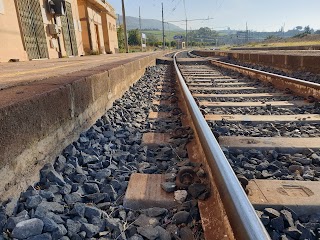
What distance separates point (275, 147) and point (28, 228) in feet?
6.20

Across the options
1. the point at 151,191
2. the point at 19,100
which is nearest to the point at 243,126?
the point at 151,191

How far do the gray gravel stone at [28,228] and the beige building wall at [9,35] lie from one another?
999cm

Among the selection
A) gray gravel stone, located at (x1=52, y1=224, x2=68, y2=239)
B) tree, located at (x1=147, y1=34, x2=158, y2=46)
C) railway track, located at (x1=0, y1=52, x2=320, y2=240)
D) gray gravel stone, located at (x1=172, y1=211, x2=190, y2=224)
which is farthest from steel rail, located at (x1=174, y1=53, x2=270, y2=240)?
tree, located at (x1=147, y1=34, x2=158, y2=46)

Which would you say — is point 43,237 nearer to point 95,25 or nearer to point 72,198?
point 72,198

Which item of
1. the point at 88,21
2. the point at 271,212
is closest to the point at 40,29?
the point at 88,21

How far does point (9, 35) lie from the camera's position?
34.0 feet

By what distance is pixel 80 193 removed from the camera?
1.73m

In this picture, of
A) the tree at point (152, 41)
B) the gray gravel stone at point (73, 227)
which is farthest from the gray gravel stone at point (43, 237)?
the tree at point (152, 41)

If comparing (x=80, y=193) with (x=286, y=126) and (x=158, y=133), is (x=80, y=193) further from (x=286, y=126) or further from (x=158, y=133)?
(x=286, y=126)

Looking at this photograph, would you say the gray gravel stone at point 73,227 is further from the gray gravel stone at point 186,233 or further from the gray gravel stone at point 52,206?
the gray gravel stone at point 186,233

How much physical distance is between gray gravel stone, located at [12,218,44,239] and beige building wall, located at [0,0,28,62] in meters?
9.99

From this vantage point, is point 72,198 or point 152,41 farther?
point 152,41

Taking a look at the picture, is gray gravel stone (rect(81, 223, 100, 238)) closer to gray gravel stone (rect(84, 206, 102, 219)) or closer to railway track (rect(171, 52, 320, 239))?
gray gravel stone (rect(84, 206, 102, 219))

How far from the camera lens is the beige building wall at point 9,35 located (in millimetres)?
9891
